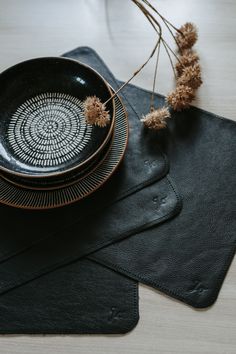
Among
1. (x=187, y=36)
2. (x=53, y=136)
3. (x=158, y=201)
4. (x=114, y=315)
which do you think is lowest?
(x=114, y=315)

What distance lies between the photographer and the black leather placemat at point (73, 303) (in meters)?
1.04

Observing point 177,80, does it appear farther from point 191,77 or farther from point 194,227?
point 194,227

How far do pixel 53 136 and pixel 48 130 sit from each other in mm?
20

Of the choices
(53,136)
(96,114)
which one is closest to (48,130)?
(53,136)

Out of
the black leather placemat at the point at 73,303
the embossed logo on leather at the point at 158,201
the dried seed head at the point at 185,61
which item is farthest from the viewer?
the dried seed head at the point at 185,61

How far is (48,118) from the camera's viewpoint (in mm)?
1229

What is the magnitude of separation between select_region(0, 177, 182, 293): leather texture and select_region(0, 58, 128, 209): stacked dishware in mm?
77

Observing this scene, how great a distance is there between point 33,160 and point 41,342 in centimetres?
40

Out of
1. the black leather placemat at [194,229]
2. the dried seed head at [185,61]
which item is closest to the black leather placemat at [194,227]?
the black leather placemat at [194,229]

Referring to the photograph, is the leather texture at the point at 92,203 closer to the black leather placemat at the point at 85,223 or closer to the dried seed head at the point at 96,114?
the black leather placemat at the point at 85,223

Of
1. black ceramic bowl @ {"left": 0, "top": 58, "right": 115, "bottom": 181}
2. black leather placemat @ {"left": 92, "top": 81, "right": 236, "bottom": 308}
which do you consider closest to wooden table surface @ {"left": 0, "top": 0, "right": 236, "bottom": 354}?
black leather placemat @ {"left": 92, "top": 81, "right": 236, "bottom": 308}

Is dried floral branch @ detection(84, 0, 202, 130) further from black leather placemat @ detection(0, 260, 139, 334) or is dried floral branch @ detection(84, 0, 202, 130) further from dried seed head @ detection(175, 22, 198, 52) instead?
black leather placemat @ detection(0, 260, 139, 334)

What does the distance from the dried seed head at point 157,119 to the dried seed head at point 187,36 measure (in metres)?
0.21

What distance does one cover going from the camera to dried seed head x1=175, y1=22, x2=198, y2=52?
51.3 inches
